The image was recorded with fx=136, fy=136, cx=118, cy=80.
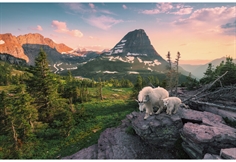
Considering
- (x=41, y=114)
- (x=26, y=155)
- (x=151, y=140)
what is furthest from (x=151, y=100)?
(x=41, y=114)

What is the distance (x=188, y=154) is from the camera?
8547 mm

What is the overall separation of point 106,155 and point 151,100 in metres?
5.07

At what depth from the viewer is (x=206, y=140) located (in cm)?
742

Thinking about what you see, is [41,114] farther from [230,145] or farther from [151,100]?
[230,145]

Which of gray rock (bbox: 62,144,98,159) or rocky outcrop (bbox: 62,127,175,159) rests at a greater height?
rocky outcrop (bbox: 62,127,175,159)

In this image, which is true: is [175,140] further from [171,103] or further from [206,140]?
[171,103]

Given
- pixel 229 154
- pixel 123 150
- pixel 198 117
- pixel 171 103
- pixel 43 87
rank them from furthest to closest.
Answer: pixel 43 87
pixel 171 103
pixel 198 117
pixel 123 150
pixel 229 154

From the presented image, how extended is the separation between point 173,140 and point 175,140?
13cm

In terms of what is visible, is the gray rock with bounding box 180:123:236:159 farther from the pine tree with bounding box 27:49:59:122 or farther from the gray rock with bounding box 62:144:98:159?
the pine tree with bounding box 27:49:59:122

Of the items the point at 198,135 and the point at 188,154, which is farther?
the point at 188,154

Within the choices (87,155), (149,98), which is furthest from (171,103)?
(87,155)

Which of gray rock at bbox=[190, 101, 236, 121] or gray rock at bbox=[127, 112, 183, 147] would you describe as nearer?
gray rock at bbox=[127, 112, 183, 147]

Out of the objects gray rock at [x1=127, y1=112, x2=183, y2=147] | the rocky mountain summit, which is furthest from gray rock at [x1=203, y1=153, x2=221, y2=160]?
gray rock at [x1=127, y1=112, x2=183, y2=147]

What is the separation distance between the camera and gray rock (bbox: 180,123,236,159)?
293 inches
